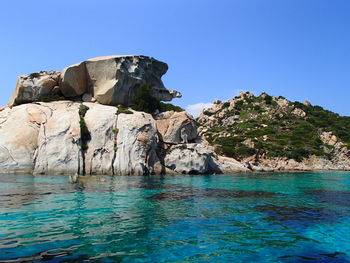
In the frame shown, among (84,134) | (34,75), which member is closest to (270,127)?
(84,134)

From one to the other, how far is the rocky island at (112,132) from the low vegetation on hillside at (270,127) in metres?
0.79

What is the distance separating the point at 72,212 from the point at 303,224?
9.92 m

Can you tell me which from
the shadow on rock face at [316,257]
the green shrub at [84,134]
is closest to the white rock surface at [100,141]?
the green shrub at [84,134]

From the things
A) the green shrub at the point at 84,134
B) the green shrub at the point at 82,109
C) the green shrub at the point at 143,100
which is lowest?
the green shrub at the point at 84,134

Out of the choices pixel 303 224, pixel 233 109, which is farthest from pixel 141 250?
pixel 233 109

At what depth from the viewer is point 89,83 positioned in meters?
50.6

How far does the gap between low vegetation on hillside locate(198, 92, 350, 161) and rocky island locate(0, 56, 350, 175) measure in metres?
0.79

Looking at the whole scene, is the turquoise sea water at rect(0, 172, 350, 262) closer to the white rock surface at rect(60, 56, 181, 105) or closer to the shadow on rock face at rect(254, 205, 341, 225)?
the shadow on rock face at rect(254, 205, 341, 225)

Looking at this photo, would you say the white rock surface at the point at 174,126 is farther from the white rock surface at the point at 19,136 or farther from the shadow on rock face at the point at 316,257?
the shadow on rock face at the point at 316,257

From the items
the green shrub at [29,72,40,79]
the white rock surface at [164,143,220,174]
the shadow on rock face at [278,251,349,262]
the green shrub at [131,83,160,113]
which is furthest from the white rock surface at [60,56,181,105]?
the shadow on rock face at [278,251,349,262]

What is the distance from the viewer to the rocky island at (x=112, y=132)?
37.2m

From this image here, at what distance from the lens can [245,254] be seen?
8.10 meters

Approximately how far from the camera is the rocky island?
37250mm

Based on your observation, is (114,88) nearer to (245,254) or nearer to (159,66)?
(159,66)
